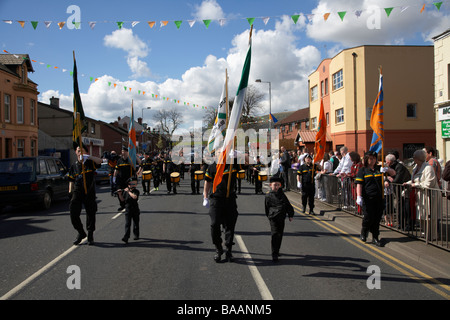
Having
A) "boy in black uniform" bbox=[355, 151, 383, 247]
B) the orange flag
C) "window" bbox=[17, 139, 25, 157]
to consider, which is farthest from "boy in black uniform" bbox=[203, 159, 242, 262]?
"window" bbox=[17, 139, 25, 157]

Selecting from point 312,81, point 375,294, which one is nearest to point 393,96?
point 312,81

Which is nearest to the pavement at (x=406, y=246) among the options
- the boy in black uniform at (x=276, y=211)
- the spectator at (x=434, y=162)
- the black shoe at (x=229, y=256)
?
the spectator at (x=434, y=162)

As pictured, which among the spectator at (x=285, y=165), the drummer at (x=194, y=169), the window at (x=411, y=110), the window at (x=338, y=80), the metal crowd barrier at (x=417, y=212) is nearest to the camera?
the metal crowd barrier at (x=417, y=212)

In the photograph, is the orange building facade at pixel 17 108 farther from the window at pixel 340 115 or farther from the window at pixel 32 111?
the window at pixel 340 115

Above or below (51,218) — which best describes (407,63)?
above

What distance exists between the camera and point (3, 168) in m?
12.1

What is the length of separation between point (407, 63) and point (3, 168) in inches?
1151

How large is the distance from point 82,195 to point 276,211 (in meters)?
3.98

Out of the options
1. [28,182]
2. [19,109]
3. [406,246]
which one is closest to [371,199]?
[406,246]

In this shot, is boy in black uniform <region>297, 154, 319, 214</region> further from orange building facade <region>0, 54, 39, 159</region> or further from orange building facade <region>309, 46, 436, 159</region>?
orange building facade <region>0, 54, 39, 159</region>

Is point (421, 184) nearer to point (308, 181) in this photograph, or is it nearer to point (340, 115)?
point (308, 181)

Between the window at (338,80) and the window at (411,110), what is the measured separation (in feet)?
18.4

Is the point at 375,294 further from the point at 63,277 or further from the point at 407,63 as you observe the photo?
the point at 407,63

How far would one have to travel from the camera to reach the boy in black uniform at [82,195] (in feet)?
23.6
